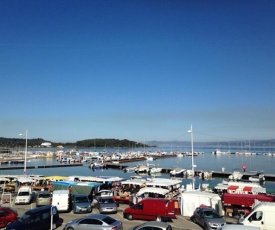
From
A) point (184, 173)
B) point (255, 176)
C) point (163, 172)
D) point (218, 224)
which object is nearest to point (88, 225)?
point (218, 224)

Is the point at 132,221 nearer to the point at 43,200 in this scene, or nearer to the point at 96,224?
the point at 96,224

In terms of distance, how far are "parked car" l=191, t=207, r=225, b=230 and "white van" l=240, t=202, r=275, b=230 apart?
60.6 inches

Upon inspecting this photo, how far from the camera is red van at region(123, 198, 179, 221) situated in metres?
21.1

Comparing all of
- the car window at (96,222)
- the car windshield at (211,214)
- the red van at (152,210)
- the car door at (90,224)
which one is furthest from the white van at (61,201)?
the car windshield at (211,214)

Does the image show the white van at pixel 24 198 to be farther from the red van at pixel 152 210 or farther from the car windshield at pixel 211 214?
the car windshield at pixel 211 214

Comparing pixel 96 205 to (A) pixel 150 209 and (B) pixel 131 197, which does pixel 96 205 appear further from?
(A) pixel 150 209

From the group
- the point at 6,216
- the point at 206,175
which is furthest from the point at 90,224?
the point at 206,175

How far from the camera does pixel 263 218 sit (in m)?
16.5

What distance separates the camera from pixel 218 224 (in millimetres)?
17578

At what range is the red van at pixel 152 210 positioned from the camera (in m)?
21.1

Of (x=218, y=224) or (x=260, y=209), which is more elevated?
(x=260, y=209)

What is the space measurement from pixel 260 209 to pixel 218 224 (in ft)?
8.52

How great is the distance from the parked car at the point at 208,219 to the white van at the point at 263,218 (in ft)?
5.05

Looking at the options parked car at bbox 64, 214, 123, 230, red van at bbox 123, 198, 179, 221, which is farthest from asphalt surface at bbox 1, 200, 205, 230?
parked car at bbox 64, 214, 123, 230
